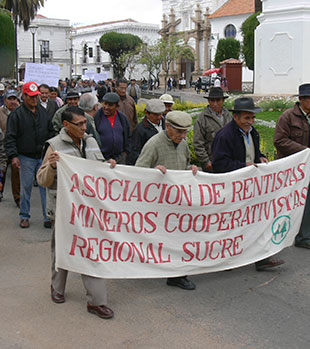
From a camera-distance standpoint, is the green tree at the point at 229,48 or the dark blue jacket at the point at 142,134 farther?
the green tree at the point at 229,48

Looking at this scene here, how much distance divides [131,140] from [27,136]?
5.05 ft

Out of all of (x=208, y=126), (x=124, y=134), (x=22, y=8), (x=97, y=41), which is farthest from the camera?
(x=97, y=41)

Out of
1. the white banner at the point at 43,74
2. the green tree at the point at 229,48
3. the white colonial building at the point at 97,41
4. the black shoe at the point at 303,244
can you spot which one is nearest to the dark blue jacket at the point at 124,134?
the black shoe at the point at 303,244

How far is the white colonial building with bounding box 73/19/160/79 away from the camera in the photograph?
287 ft

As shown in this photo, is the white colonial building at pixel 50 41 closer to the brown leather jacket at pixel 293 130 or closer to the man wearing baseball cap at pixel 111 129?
the man wearing baseball cap at pixel 111 129

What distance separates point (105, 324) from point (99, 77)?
2202 cm

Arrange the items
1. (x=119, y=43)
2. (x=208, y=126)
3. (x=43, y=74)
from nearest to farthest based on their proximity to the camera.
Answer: (x=208, y=126) < (x=43, y=74) < (x=119, y=43)

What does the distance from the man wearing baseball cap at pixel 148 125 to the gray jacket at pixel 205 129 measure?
576mm

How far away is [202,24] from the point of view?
77312 mm

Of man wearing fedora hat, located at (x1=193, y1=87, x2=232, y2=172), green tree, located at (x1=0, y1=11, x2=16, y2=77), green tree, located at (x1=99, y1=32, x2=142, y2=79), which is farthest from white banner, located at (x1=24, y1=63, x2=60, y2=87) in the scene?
green tree, located at (x1=99, y1=32, x2=142, y2=79)

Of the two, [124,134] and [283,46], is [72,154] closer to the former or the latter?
[124,134]

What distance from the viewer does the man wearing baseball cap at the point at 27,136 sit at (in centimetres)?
778

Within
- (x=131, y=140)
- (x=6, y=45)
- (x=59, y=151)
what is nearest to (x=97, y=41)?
(x=6, y=45)

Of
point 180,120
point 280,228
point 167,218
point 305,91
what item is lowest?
point 280,228
